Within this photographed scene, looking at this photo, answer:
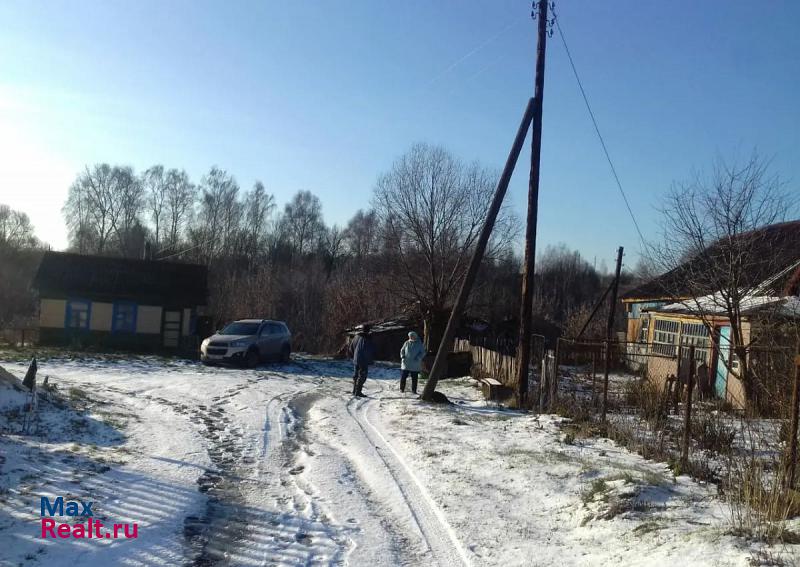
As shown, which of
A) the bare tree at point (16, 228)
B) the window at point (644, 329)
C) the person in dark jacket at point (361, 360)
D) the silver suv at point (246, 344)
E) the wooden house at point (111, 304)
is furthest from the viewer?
the bare tree at point (16, 228)

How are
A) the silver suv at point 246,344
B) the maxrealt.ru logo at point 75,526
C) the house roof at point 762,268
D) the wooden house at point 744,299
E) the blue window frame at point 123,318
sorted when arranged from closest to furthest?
the maxrealt.ru logo at point 75,526, the wooden house at point 744,299, the house roof at point 762,268, the silver suv at point 246,344, the blue window frame at point 123,318

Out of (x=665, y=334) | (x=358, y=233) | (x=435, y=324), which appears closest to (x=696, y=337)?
(x=665, y=334)

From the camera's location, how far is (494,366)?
18812mm

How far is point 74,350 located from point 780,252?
83.1 feet

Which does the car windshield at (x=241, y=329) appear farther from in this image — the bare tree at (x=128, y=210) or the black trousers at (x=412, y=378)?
the bare tree at (x=128, y=210)

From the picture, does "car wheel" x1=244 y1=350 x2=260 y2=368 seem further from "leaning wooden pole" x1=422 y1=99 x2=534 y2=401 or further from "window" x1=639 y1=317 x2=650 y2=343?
"window" x1=639 y1=317 x2=650 y2=343

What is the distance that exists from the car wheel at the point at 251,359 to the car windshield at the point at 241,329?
3.08 feet

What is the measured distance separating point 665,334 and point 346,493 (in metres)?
21.1

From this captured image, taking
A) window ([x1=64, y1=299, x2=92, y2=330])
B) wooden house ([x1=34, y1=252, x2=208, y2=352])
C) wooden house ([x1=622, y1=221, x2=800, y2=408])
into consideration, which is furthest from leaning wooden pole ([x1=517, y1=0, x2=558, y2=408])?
window ([x1=64, y1=299, x2=92, y2=330])

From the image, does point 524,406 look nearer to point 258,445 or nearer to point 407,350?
point 407,350

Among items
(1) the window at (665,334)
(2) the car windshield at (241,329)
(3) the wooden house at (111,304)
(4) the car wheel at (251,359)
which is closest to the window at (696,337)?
(1) the window at (665,334)

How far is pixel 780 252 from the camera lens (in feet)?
47.1

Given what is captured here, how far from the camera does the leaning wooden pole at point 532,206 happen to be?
14.6 meters

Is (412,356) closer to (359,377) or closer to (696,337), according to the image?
(359,377)
